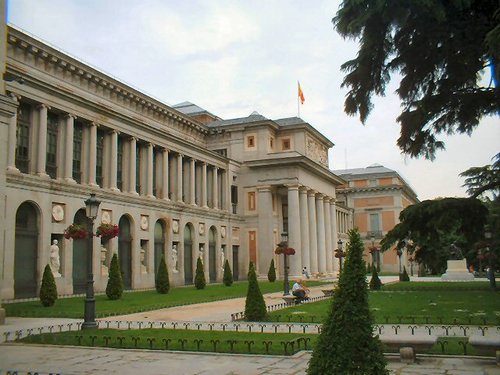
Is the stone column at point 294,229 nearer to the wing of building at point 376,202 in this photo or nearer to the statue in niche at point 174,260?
the statue in niche at point 174,260

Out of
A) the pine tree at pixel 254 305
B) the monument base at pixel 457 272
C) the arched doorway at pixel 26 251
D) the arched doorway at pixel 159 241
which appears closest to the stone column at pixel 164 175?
the arched doorway at pixel 159 241

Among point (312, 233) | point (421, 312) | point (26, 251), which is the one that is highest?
point (312, 233)

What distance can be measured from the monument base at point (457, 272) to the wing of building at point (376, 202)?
113 feet

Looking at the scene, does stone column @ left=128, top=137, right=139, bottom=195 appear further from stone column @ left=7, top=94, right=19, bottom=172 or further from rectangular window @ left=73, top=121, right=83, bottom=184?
stone column @ left=7, top=94, right=19, bottom=172

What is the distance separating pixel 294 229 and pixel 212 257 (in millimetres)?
9247

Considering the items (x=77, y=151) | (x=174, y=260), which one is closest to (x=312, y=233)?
(x=174, y=260)

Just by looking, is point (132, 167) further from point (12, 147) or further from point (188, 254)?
point (12, 147)

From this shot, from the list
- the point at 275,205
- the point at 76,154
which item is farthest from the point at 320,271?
the point at 76,154

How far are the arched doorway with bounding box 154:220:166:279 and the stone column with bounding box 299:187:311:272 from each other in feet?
59.7

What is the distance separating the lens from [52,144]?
109 ft

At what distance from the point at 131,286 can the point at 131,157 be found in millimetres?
9470

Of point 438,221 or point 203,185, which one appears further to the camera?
point 203,185

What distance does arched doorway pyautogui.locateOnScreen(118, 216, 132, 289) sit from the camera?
38.2 m

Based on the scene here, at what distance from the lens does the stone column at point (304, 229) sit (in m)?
56.5
